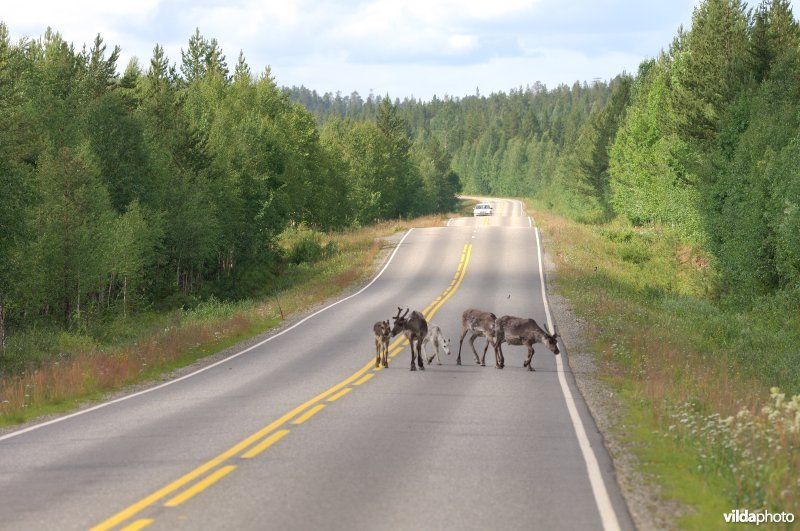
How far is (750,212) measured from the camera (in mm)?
39719

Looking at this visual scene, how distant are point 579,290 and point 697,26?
86.3ft

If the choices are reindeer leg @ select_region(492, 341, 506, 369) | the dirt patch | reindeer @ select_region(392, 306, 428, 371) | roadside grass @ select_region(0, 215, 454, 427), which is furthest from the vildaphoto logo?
reindeer leg @ select_region(492, 341, 506, 369)

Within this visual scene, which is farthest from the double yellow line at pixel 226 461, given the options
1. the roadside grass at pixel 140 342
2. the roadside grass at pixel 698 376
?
the roadside grass at pixel 698 376

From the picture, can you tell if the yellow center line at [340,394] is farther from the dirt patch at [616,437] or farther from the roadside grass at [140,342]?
the roadside grass at [140,342]

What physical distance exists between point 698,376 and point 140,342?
50.2ft

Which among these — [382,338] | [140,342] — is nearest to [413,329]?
[382,338]

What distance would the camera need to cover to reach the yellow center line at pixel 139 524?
305 inches

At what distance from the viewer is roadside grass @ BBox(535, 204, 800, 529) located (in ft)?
31.1

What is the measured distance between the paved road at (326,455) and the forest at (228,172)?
596 inches

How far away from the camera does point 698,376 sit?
58.4 ft

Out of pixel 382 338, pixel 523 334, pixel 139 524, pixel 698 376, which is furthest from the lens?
pixel 382 338

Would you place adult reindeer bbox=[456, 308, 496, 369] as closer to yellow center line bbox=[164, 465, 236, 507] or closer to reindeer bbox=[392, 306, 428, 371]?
reindeer bbox=[392, 306, 428, 371]

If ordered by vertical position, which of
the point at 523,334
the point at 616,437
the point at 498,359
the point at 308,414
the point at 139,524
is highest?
the point at 139,524

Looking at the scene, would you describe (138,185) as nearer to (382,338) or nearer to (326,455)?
(382,338)
